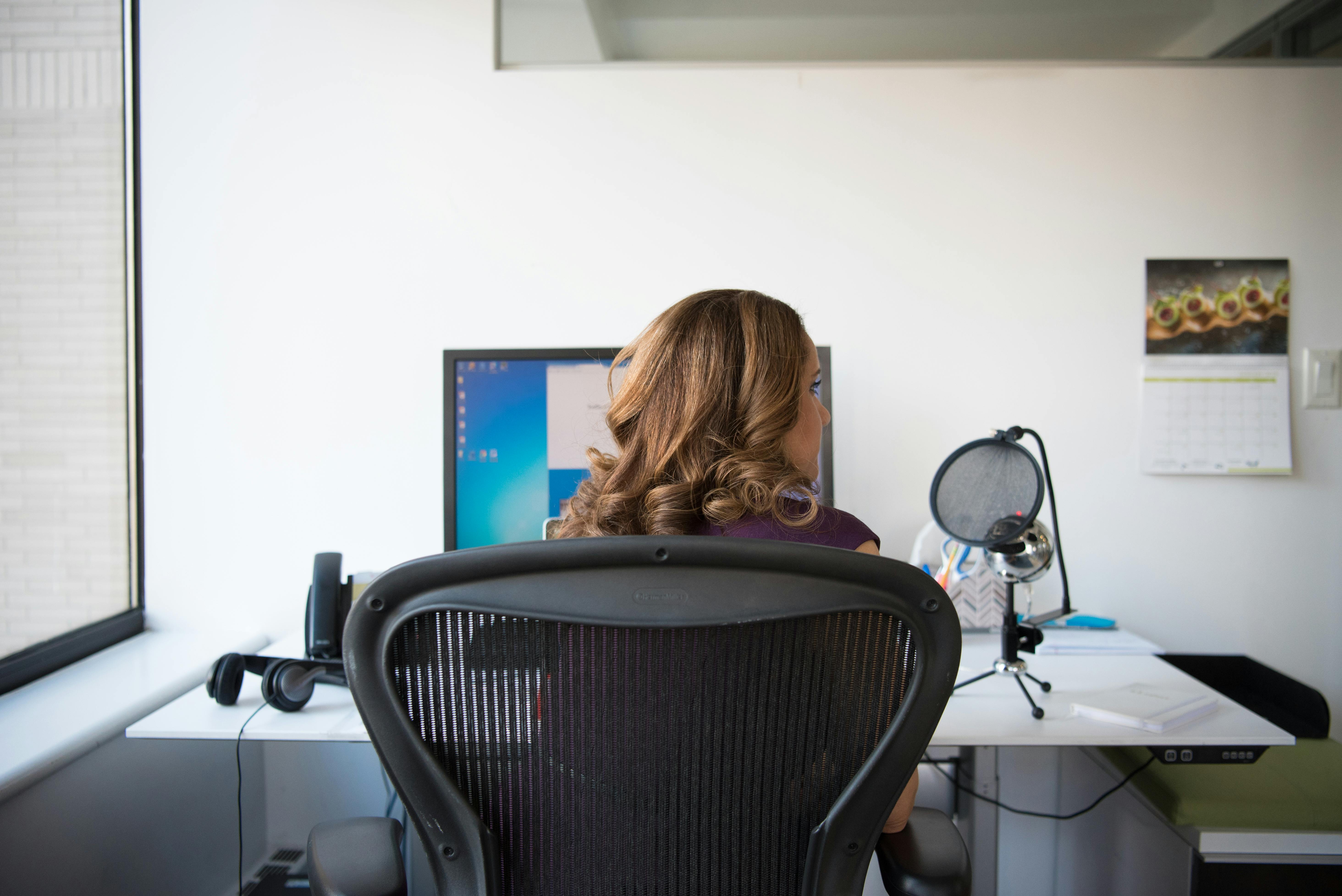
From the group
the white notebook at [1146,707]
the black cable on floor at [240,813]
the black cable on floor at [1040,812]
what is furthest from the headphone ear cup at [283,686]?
the white notebook at [1146,707]

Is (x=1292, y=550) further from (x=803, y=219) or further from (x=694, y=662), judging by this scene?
(x=694, y=662)

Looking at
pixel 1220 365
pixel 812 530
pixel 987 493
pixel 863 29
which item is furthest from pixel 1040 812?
pixel 863 29

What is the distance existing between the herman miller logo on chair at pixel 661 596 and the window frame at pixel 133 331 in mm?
1729

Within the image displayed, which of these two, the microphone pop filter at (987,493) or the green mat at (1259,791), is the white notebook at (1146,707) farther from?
the microphone pop filter at (987,493)

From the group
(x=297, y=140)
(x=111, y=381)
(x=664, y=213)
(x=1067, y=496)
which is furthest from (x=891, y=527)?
(x=111, y=381)

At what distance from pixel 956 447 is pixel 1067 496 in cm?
30

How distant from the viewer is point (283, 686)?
1.12 metres

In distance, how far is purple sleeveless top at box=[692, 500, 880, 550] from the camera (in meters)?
0.71

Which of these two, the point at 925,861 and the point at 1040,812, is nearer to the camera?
the point at 925,861

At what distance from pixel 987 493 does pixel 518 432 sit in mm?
945

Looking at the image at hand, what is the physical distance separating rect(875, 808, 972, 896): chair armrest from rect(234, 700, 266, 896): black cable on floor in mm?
1187

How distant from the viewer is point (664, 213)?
1.67 metres

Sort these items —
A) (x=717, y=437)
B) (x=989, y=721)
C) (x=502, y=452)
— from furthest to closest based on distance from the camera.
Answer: (x=502, y=452), (x=989, y=721), (x=717, y=437)

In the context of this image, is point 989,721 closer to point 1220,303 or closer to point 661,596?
point 661,596
